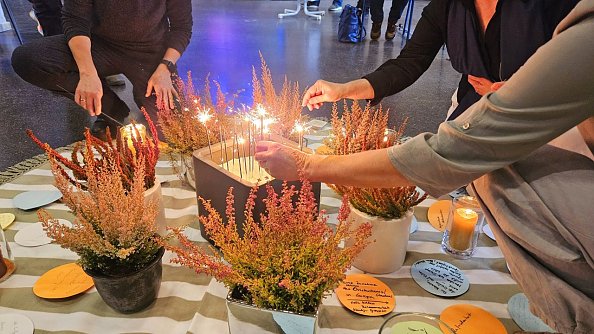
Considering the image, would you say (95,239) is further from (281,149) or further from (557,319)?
(557,319)

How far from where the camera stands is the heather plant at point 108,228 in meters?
0.84

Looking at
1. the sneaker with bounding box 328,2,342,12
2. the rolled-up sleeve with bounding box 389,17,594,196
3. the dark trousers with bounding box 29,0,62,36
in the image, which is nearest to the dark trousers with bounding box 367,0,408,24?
the sneaker with bounding box 328,2,342,12

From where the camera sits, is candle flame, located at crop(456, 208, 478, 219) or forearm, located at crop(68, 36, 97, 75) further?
forearm, located at crop(68, 36, 97, 75)

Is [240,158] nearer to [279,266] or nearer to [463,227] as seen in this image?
[279,266]

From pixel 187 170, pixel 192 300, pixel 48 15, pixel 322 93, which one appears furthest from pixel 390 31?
pixel 192 300

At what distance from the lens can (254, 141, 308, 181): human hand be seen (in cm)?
94

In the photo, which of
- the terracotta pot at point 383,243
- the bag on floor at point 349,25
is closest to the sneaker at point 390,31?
the bag on floor at point 349,25

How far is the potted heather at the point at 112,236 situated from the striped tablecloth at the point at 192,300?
7 centimetres

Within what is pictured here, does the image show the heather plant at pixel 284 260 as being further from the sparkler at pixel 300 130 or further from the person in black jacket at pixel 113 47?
the person in black jacket at pixel 113 47

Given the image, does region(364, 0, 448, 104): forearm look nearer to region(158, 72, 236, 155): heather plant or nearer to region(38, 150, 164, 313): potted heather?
region(158, 72, 236, 155): heather plant

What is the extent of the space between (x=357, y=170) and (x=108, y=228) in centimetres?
50

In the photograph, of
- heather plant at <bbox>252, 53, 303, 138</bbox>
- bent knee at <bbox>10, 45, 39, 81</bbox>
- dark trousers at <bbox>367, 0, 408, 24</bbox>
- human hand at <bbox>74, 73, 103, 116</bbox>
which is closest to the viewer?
heather plant at <bbox>252, 53, 303, 138</bbox>

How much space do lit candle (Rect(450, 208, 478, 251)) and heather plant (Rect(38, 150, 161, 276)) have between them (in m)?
0.74

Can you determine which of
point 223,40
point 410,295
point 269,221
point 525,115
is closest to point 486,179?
point 525,115
